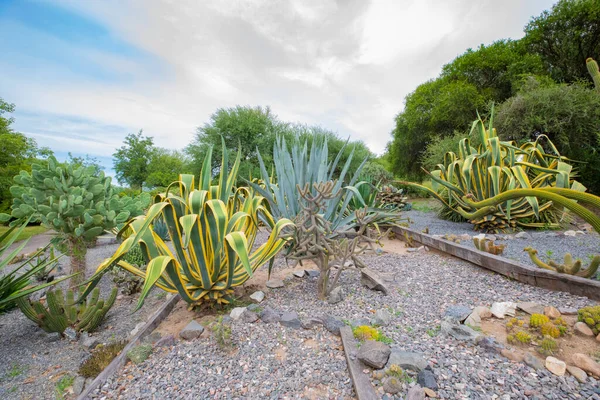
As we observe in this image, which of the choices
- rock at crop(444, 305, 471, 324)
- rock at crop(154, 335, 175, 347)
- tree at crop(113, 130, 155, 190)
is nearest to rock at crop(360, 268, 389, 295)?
rock at crop(444, 305, 471, 324)

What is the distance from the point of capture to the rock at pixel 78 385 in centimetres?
137

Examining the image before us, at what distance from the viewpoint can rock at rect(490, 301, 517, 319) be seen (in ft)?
5.31

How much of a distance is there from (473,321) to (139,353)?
6.28 ft

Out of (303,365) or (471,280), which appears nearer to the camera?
(303,365)

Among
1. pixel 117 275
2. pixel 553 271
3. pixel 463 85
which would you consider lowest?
pixel 117 275

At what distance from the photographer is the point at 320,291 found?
6.75 feet

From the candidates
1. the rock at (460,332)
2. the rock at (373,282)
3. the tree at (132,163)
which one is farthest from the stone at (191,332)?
the tree at (132,163)

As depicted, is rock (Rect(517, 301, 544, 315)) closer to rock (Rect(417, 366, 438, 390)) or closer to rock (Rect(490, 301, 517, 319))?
rock (Rect(490, 301, 517, 319))

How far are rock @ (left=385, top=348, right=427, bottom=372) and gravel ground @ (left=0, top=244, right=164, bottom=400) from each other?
176 centimetres

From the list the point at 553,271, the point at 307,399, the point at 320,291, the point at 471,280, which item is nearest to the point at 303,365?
the point at 307,399

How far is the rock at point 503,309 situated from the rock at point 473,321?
0.15m

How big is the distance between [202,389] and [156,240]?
100 centimetres

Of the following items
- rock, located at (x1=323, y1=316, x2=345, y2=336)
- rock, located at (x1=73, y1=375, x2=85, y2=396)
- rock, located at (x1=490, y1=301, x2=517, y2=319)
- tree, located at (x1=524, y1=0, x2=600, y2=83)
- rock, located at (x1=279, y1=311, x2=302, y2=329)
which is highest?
tree, located at (x1=524, y1=0, x2=600, y2=83)

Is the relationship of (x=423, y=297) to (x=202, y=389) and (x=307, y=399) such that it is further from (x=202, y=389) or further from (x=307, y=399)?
(x=202, y=389)
